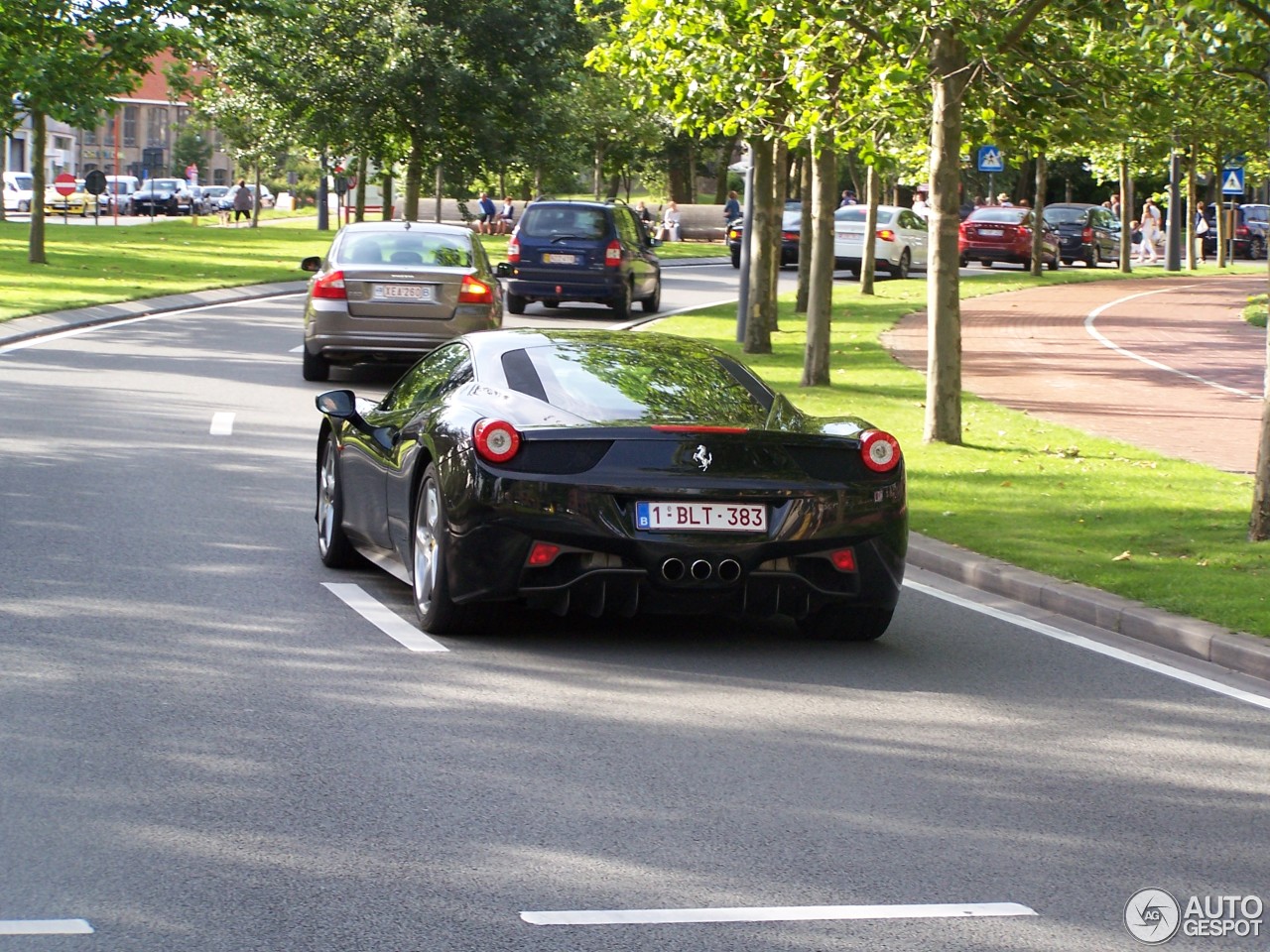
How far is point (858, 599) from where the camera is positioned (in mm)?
8188

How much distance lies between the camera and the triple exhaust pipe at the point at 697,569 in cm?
A: 775

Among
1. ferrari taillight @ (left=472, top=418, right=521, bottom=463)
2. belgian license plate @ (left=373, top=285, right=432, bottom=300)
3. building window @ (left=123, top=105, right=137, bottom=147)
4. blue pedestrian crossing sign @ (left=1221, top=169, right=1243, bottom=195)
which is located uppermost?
building window @ (left=123, top=105, right=137, bottom=147)

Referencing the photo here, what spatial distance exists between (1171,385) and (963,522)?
10884 millimetres

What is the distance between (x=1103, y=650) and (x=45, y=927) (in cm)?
527

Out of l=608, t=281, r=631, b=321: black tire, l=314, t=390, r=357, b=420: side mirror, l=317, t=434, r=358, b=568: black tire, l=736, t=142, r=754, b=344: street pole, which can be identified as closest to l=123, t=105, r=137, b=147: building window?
l=608, t=281, r=631, b=321: black tire

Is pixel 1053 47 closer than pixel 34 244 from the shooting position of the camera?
Yes

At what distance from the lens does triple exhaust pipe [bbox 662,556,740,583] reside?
7750mm

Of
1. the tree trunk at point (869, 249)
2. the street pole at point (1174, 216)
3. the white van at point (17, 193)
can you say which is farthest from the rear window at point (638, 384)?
the white van at point (17, 193)

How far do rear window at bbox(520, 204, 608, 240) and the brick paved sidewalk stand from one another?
16.3 feet

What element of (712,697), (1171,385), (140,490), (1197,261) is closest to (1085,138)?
(1171,385)

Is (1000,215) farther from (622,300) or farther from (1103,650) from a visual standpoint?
(1103,650)

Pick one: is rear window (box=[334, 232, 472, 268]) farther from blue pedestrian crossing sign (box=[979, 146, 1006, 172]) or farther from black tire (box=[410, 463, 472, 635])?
blue pedestrian crossing sign (box=[979, 146, 1006, 172])

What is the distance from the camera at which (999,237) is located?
155 feet

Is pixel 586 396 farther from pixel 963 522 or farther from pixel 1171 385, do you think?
pixel 1171 385
